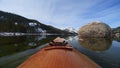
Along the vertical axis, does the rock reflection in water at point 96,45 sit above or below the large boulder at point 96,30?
below

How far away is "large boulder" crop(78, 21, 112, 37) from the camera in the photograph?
14531 centimetres

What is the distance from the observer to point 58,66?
534 cm

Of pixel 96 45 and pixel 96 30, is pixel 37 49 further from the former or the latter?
pixel 96 30

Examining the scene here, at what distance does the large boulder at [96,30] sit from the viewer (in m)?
145

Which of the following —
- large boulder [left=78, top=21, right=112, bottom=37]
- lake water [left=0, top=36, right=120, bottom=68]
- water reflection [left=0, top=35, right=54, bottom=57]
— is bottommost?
lake water [left=0, top=36, right=120, bottom=68]

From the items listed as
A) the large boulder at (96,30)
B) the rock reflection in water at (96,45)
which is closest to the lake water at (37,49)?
the rock reflection in water at (96,45)

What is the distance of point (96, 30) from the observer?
149750mm

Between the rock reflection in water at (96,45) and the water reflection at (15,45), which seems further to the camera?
the rock reflection in water at (96,45)

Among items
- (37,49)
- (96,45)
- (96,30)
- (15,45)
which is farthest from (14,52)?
(96,30)

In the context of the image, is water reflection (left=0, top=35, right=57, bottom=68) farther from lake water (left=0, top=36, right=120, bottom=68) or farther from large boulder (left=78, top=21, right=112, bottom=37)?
large boulder (left=78, top=21, right=112, bottom=37)

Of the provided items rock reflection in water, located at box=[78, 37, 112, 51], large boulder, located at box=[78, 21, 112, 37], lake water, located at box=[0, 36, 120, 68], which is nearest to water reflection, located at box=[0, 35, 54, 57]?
lake water, located at box=[0, 36, 120, 68]

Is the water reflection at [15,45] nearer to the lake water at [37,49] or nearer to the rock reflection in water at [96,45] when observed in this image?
the lake water at [37,49]

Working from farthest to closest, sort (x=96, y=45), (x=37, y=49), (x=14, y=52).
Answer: (x=96, y=45) → (x=37, y=49) → (x=14, y=52)

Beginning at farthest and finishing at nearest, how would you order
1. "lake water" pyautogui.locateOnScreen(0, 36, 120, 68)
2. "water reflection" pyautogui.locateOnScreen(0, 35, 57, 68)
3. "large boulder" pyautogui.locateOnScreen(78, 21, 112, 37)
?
"large boulder" pyautogui.locateOnScreen(78, 21, 112, 37), "lake water" pyautogui.locateOnScreen(0, 36, 120, 68), "water reflection" pyautogui.locateOnScreen(0, 35, 57, 68)
